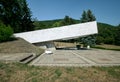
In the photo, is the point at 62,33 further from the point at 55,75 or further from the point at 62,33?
the point at 55,75

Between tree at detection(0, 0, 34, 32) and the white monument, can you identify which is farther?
tree at detection(0, 0, 34, 32)

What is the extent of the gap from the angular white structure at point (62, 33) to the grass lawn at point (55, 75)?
19.9 metres

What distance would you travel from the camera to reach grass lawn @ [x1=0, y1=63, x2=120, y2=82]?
7582mm

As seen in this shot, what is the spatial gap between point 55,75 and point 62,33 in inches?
827

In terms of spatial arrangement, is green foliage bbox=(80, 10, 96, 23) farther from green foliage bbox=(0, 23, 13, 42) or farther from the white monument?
green foliage bbox=(0, 23, 13, 42)

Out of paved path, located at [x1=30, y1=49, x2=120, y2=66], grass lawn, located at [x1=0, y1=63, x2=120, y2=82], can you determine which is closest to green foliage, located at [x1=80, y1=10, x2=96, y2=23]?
paved path, located at [x1=30, y1=49, x2=120, y2=66]

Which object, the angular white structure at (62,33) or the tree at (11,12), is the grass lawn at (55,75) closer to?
the angular white structure at (62,33)

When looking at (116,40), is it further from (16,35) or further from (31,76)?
(31,76)

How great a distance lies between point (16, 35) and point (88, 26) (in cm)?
1234

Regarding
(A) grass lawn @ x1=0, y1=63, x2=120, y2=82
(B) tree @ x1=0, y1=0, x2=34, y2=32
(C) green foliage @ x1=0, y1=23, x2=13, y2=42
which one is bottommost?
(A) grass lawn @ x1=0, y1=63, x2=120, y2=82

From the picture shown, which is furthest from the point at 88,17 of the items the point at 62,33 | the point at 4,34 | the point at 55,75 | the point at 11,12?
the point at 55,75

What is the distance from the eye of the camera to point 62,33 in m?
28.8

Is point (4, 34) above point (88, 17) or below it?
below

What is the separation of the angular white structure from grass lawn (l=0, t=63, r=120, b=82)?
19.9 meters
